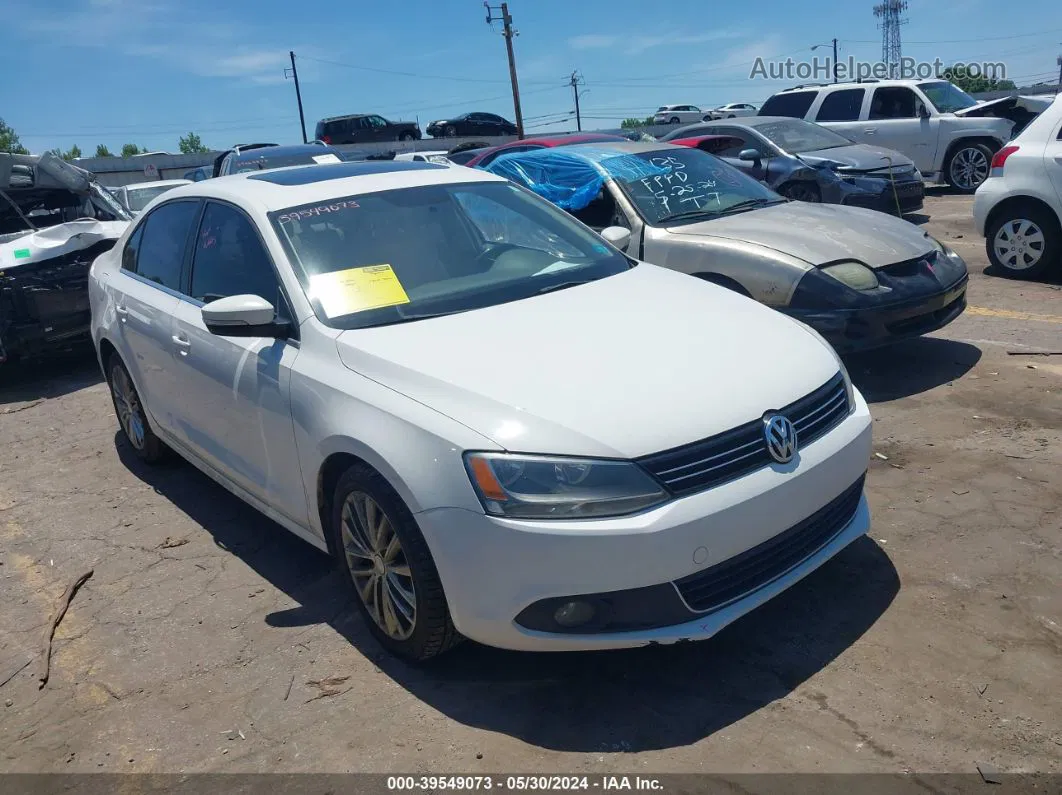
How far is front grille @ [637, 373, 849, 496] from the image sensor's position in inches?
105

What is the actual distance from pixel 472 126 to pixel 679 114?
932 centimetres

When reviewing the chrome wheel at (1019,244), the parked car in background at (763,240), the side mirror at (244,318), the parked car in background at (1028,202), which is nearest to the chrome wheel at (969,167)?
the parked car in background at (1028,202)

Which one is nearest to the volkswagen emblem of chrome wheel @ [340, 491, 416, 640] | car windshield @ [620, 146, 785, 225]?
chrome wheel @ [340, 491, 416, 640]

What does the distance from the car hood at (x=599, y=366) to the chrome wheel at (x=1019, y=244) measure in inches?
215

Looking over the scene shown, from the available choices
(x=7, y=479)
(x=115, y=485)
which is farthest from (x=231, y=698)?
(x=7, y=479)

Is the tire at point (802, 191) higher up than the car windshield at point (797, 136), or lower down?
lower down

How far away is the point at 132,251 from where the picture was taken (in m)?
5.14

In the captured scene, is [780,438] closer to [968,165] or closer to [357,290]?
[357,290]

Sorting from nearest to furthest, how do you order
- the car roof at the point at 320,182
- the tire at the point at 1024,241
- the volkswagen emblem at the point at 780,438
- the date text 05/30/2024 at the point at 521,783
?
the date text 05/30/2024 at the point at 521,783
the volkswagen emblem at the point at 780,438
the car roof at the point at 320,182
the tire at the point at 1024,241

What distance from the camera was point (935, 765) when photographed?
249 cm

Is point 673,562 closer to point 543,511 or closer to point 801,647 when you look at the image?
point 543,511

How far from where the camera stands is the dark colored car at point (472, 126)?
40.6 meters

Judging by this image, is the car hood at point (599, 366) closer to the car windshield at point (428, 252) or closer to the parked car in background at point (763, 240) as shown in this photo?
the car windshield at point (428, 252)

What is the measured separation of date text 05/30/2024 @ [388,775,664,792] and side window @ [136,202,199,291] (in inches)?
111
